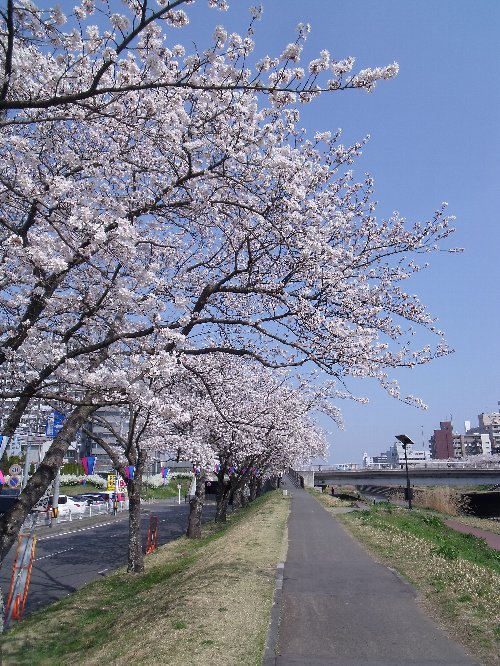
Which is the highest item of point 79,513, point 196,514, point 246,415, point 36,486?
point 246,415

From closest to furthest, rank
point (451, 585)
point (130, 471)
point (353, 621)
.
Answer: point (353, 621)
point (451, 585)
point (130, 471)

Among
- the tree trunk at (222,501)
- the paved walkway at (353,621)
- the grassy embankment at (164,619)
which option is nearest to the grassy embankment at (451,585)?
the paved walkway at (353,621)

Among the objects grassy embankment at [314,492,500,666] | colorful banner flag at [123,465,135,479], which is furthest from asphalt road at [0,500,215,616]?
grassy embankment at [314,492,500,666]

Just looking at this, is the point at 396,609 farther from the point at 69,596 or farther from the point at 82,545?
the point at 82,545

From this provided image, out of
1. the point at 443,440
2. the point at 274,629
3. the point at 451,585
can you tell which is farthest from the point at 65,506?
the point at 443,440

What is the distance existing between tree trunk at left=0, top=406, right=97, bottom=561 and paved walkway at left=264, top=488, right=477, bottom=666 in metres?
3.52

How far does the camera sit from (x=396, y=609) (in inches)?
Answer: 291

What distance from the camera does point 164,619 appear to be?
7211 millimetres

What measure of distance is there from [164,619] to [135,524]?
7586 millimetres

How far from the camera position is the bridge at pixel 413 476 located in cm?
5031

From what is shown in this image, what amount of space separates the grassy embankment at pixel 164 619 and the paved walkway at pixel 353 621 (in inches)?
14.7

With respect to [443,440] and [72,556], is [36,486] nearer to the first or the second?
[72,556]

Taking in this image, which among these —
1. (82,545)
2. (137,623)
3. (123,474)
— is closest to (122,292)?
(137,623)

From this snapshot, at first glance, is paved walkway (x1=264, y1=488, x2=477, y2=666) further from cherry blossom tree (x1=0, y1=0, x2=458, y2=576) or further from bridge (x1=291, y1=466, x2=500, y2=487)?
bridge (x1=291, y1=466, x2=500, y2=487)
